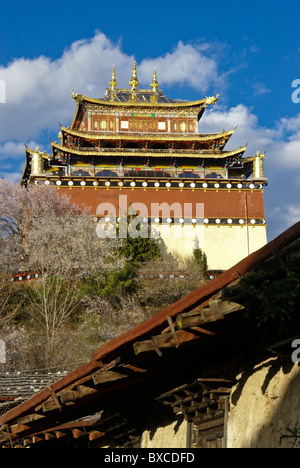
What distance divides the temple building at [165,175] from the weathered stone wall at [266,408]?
35443 millimetres

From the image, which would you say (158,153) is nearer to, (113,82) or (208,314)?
(113,82)

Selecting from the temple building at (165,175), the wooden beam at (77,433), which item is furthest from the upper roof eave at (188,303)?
the temple building at (165,175)

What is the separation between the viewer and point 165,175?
1790 inches

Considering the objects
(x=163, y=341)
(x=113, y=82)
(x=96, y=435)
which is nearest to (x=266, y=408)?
(x=163, y=341)

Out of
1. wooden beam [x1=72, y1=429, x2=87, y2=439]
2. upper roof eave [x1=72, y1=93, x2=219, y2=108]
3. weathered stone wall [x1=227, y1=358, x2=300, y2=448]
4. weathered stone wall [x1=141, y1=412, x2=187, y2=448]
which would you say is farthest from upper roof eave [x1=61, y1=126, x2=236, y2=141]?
weathered stone wall [x1=227, y1=358, x2=300, y2=448]

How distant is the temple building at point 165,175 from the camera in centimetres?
4331

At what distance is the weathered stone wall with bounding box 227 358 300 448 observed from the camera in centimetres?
545

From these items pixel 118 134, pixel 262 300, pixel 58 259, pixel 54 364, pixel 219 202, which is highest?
pixel 118 134

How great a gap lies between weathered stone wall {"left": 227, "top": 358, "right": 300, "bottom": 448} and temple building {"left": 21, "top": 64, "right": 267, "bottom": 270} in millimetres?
35443

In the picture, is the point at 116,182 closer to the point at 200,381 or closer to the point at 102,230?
the point at 102,230

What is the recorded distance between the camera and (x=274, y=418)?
5.71 metres

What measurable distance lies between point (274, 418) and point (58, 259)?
31079mm
